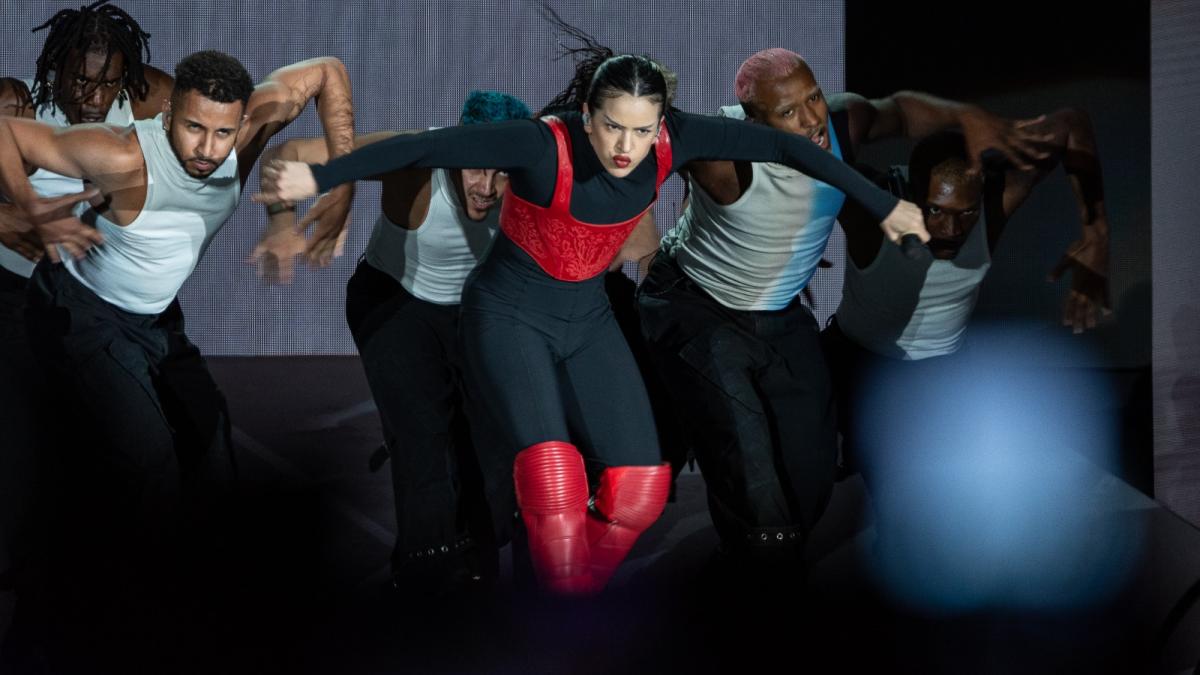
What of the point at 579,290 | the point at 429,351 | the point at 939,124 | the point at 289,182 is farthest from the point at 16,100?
the point at 939,124

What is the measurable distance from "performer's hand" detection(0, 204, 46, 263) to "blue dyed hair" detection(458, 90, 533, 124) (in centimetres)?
128

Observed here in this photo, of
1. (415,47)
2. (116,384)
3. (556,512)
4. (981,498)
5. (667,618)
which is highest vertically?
(415,47)

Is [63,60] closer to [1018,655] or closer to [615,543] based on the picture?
[615,543]

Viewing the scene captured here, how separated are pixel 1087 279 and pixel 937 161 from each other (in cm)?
48

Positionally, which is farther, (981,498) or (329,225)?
(981,498)

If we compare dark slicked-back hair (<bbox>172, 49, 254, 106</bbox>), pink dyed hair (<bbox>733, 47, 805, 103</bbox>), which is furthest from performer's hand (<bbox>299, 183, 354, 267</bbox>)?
pink dyed hair (<bbox>733, 47, 805, 103</bbox>)

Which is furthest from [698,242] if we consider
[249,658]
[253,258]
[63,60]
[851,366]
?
[63,60]

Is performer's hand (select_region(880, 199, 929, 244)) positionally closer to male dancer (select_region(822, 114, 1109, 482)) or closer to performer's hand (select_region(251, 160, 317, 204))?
male dancer (select_region(822, 114, 1109, 482))

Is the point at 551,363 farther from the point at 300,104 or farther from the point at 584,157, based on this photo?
the point at 300,104

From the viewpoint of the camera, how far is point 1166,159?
3.40 metres

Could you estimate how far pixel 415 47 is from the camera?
6.23 m

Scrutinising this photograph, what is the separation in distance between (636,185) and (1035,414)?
1960mm

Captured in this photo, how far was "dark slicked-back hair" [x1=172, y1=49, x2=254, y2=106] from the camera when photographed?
120 inches

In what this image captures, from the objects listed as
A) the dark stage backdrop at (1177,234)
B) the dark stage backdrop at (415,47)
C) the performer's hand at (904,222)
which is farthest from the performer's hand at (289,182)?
the dark stage backdrop at (415,47)
